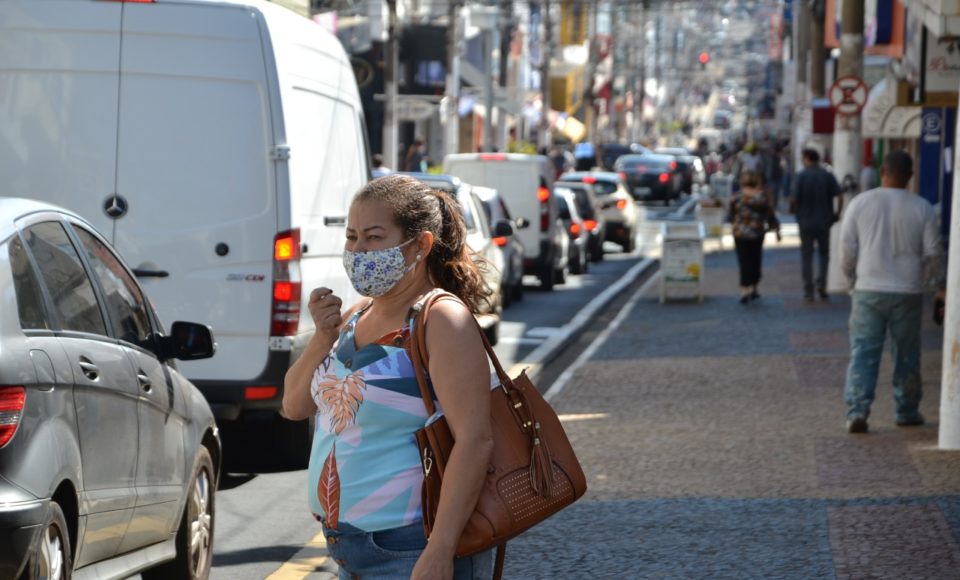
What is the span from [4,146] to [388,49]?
997 inches

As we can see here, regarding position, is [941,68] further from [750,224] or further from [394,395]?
[394,395]

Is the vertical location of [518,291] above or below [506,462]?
below

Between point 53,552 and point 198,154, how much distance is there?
4555 millimetres

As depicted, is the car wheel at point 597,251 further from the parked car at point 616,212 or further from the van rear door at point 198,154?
the van rear door at point 198,154

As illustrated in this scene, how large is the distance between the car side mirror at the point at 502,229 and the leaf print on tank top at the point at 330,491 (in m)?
15.7

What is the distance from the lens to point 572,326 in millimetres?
20406

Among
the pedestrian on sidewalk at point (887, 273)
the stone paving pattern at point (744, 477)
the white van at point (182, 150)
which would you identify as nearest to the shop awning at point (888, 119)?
the stone paving pattern at point (744, 477)

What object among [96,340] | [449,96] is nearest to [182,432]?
[96,340]

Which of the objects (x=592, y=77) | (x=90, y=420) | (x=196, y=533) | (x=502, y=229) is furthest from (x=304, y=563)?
(x=592, y=77)

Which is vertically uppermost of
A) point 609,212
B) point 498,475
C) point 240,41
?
point 240,41

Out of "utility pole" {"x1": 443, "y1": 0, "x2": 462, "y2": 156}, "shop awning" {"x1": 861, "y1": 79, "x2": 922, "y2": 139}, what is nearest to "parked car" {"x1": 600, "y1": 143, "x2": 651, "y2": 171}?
"utility pole" {"x1": 443, "y1": 0, "x2": 462, "y2": 156}

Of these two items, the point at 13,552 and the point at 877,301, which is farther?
the point at 877,301

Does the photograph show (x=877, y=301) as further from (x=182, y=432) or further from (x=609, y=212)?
(x=609, y=212)

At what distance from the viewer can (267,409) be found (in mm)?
9891
